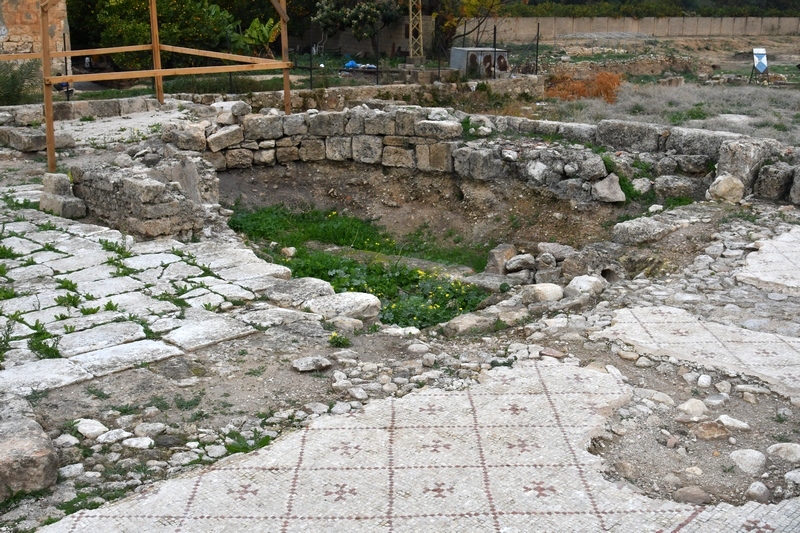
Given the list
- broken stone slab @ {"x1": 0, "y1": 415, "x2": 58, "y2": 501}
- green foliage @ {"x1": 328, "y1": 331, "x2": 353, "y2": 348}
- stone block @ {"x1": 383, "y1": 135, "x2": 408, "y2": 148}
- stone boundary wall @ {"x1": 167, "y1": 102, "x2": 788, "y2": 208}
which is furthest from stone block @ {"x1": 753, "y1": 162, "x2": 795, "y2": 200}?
broken stone slab @ {"x1": 0, "y1": 415, "x2": 58, "y2": 501}

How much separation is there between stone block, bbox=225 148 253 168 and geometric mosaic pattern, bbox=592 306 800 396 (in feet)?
24.7

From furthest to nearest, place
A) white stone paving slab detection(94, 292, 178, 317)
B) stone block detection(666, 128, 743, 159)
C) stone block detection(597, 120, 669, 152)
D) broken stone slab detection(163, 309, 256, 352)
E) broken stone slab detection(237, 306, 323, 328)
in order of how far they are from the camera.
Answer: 1. stone block detection(597, 120, 669, 152)
2. stone block detection(666, 128, 743, 159)
3. white stone paving slab detection(94, 292, 178, 317)
4. broken stone slab detection(237, 306, 323, 328)
5. broken stone slab detection(163, 309, 256, 352)

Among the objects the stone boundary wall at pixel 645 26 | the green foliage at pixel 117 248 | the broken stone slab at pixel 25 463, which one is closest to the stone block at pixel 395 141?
the green foliage at pixel 117 248

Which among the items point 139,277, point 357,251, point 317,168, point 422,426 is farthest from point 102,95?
point 422,426

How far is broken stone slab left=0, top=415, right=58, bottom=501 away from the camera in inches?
162

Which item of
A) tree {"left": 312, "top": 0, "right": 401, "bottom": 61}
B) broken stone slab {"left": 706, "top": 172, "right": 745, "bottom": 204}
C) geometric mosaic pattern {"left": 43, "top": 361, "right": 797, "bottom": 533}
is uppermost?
tree {"left": 312, "top": 0, "right": 401, "bottom": 61}

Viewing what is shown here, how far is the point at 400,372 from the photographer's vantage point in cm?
560

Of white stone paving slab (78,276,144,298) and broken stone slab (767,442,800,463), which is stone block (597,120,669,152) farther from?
broken stone slab (767,442,800,463)

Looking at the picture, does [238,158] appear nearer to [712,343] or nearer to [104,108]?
[104,108]

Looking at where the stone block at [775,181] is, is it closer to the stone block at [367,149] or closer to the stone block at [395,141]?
Answer: the stone block at [395,141]

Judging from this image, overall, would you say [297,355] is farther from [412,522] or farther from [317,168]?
[317,168]

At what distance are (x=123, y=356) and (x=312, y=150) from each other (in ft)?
25.5

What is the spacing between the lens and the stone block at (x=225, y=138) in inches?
481

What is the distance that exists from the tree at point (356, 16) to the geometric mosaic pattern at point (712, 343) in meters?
20.7
